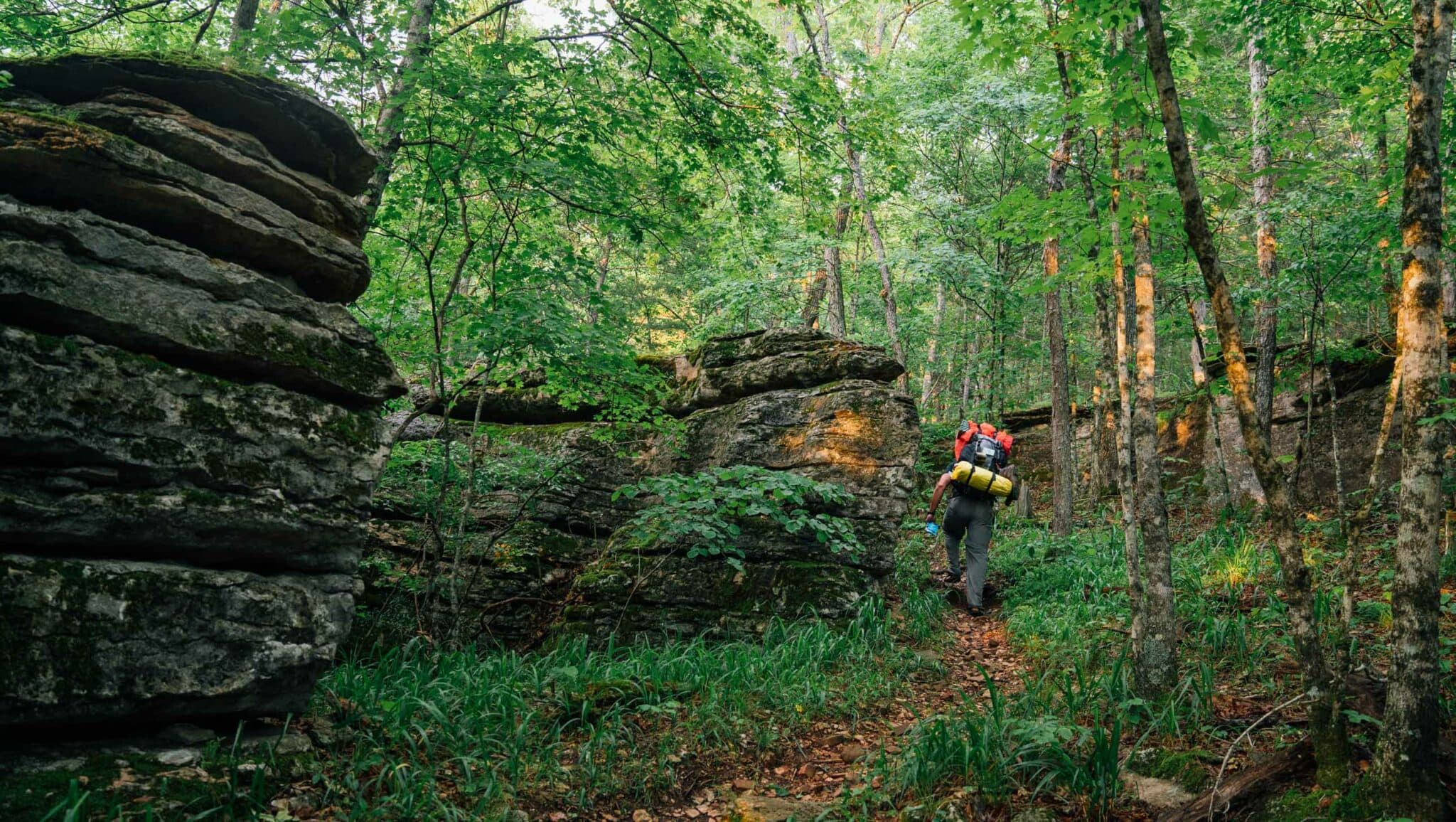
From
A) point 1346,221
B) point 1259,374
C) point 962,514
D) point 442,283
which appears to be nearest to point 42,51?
point 442,283

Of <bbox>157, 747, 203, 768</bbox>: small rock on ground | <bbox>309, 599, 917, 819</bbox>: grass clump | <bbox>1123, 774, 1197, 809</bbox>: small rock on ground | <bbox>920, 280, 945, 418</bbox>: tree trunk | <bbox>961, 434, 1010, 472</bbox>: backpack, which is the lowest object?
<bbox>309, 599, 917, 819</bbox>: grass clump

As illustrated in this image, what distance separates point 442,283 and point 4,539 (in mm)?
5463

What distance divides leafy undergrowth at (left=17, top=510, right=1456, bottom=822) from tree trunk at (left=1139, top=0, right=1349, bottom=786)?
31 centimetres

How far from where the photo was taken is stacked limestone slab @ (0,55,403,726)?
3516 mm

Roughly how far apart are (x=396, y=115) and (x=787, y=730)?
697 centimetres

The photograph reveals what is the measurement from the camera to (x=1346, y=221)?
25.1ft

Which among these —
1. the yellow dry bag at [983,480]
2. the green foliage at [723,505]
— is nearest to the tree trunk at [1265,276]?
the yellow dry bag at [983,480]

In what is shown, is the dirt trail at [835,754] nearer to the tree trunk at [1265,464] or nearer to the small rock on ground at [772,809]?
the small rock on ground at [772,809]

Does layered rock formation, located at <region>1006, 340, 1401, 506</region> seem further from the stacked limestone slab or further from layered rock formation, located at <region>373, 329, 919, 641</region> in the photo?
the stacked limestone slab

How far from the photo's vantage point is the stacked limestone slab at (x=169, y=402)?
352cm

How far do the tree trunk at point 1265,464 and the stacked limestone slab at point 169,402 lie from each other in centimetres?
548

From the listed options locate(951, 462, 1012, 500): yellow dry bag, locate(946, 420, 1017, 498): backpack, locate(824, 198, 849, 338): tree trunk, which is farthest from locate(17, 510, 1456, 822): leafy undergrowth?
locate(824, 198, 849, 338): tree trunk

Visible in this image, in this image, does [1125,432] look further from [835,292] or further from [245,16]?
[835,292]

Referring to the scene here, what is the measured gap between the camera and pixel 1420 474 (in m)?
3.16
